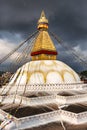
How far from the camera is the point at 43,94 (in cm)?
2531

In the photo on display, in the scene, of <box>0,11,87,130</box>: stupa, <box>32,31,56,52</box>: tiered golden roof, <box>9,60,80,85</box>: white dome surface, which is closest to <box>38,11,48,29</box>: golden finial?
<box>0,11,87,130</box>: stupa

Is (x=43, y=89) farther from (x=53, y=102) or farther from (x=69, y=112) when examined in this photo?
(x=69, y=112)

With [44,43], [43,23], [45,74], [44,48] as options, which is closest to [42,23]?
[43,23]

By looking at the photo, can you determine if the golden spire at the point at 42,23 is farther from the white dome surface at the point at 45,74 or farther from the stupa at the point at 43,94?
the white dome surface at the point at 45,74

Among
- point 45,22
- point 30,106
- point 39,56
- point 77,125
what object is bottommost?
point 77,125

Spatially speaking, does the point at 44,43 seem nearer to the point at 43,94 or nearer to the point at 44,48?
the point at 44,48

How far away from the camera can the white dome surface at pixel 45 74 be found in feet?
96.5

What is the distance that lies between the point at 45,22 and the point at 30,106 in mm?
17727

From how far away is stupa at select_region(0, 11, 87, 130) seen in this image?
17.7 metres

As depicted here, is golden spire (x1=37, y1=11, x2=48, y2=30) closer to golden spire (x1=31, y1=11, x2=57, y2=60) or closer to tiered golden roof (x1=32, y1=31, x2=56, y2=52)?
golden spire (x1=31, y1=11, x2=57, y2=60)

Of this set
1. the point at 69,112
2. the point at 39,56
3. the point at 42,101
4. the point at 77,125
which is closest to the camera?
the point at 77,125

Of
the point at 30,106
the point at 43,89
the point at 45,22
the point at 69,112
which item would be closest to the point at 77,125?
the point at 69,112

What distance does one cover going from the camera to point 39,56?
3341 cm

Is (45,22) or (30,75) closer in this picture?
(30,75)
